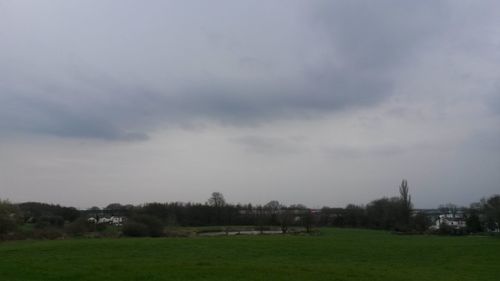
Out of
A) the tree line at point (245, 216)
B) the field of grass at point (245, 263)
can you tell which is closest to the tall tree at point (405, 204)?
the tree line at point (245, 216)

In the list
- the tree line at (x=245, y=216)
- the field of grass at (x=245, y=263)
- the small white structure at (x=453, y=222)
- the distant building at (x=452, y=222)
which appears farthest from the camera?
the small white structure at (x=453, y=222)

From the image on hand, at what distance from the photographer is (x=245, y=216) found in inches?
4532

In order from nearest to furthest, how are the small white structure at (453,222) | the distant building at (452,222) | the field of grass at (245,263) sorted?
the field of grass at (245,263), the distant building at (452,222), the small white structure at (453,222)

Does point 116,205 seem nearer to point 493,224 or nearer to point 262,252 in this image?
point 493,224

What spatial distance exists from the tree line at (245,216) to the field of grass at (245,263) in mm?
29293

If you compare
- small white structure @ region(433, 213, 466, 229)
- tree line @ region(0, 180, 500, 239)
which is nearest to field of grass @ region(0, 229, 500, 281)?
tree line @ region(0, 180, 500, 239)

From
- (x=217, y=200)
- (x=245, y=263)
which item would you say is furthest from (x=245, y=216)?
(x=245, y=263)

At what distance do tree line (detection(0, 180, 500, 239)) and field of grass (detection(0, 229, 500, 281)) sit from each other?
29293mm

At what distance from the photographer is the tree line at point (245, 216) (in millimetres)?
67000

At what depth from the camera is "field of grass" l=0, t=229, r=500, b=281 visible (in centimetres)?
2034

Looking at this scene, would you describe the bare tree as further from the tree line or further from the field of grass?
the field of grass

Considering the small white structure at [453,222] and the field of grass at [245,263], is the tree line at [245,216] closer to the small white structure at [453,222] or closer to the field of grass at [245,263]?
the small white structure at [453,222]

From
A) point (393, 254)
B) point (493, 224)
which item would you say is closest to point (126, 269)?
point (393, 254)

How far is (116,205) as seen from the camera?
147 metres
